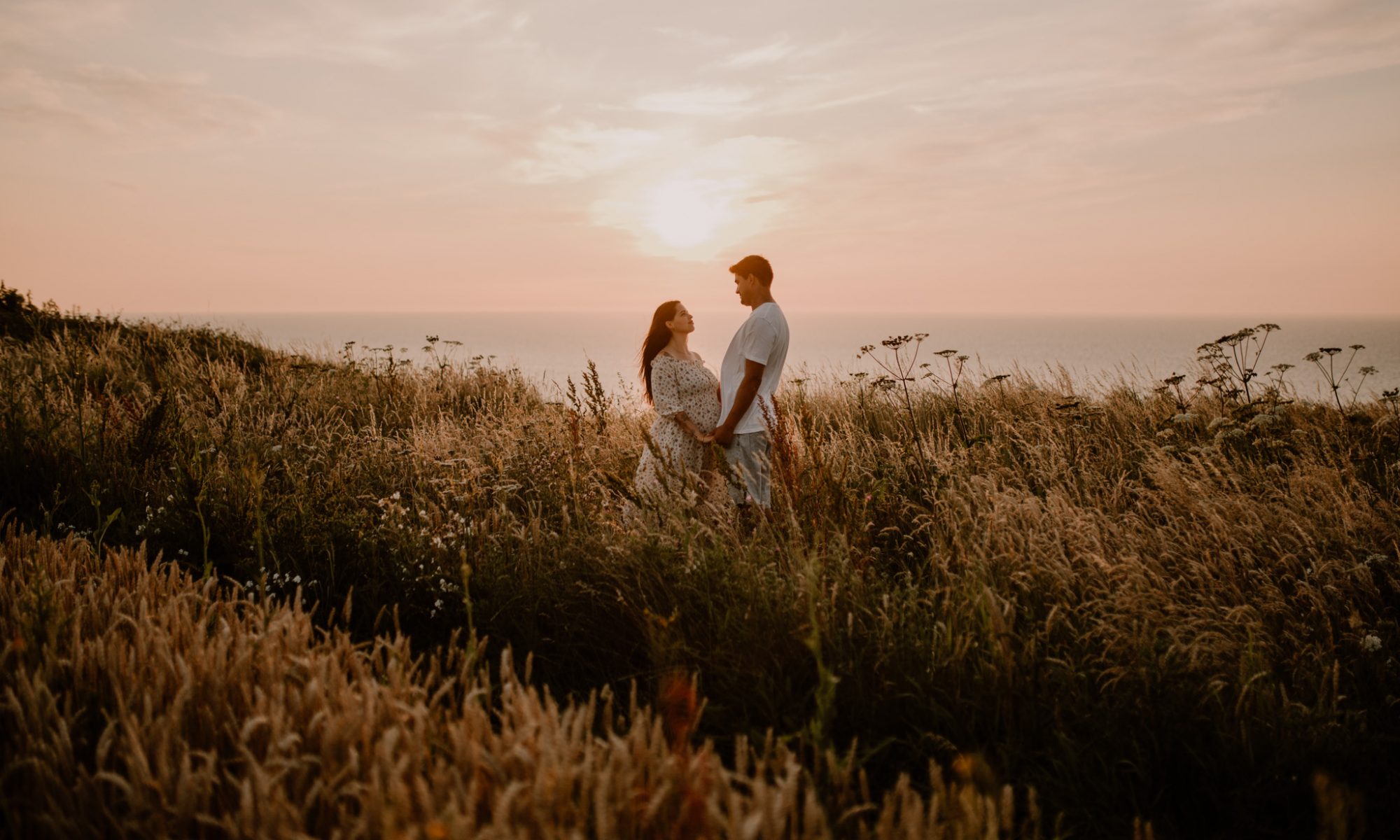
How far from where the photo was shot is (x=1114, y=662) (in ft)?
9.44

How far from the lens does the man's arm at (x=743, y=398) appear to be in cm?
511

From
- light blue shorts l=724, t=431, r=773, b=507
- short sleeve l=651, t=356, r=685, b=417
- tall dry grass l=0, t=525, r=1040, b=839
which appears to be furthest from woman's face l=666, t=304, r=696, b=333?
tall dry grass l=0, t=525, r=1040, b=839

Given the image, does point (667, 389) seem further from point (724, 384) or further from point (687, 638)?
point (687, 638)

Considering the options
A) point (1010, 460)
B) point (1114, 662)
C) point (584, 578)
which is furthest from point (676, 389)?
point (1114, 662)

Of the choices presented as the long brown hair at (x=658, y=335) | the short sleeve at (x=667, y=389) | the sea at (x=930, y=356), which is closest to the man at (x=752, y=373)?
the short sleeve at (x=667, y=389)

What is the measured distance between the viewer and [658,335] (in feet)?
18.5

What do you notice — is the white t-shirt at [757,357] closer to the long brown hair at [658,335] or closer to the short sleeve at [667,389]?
the short sleeve at [667,389]

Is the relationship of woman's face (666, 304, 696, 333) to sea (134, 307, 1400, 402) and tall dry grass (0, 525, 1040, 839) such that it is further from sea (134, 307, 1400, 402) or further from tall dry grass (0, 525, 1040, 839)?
tall dry grass (0, 525, 1040, 839)

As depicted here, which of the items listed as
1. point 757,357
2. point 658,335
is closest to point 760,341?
point 757,357

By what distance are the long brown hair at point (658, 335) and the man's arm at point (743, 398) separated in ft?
2.12

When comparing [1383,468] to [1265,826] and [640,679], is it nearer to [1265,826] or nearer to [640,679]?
[1265,826]

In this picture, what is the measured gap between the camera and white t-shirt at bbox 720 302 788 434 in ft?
16.7

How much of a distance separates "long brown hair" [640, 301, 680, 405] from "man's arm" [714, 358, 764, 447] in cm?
65

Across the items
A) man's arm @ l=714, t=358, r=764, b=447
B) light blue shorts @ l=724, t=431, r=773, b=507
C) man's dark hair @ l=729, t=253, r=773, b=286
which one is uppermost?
man's dark hair @ l=729, t=253, r=773, b=286
